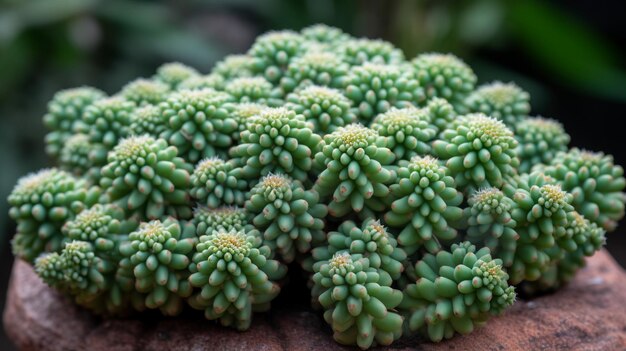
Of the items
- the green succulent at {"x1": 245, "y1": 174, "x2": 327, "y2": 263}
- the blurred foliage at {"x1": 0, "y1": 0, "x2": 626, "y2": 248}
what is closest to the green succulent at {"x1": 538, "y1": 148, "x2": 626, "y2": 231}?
the green succulent at {"x1": 245, "y1": 174, "x2": 327, "y2": 263}

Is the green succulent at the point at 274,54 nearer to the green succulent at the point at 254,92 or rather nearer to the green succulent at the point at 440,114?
the green succulent at the point at 254,92

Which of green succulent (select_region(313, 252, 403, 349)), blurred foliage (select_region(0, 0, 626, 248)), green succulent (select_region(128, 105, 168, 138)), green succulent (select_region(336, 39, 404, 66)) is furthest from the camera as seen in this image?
blurred foliage (select_region(0, 0, 626, 248))

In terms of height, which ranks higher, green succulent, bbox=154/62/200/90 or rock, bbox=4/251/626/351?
green succulent, bbox=154/62/200/90

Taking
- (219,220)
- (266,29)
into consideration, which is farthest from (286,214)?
→ (266,29)

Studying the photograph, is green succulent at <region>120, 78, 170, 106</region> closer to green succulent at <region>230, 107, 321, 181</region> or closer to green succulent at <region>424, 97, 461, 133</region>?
green succulent at <region>230, 107, 321, 181</region>

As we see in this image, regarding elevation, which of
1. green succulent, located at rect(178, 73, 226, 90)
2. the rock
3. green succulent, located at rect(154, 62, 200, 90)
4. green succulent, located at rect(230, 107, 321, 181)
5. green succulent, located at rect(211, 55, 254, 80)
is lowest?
the rock

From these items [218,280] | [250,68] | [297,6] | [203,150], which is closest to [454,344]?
[218,280]

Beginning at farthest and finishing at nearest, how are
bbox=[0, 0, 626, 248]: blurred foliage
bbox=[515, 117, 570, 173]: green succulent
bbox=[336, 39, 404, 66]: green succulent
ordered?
bbox=[0, 0, 626, 248]: blurred foliage, bbox=[336, 39, 404, 66]: green succulent, bbox=[515, 117, 570, 173]: green succulent
